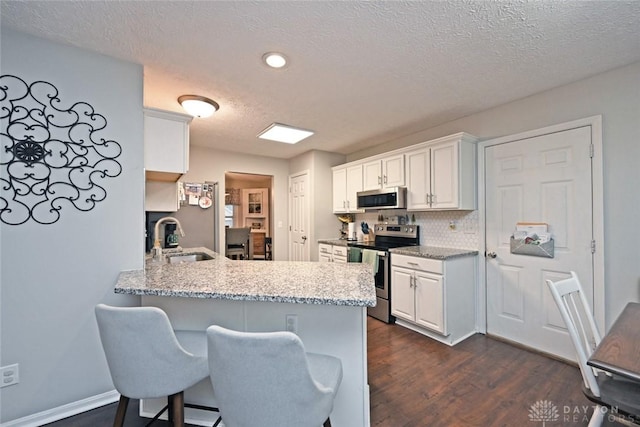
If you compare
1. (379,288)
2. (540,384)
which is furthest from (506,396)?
(379,288)

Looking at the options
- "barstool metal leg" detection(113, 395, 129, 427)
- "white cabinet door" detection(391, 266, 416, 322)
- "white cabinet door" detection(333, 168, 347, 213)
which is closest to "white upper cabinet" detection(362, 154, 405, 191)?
"white cabinet door" detection(333, 168, 347, 213)

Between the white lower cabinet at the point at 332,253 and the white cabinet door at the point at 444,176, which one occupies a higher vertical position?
the white cabinet door at the point at 444,176

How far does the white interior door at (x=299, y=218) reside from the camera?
4918 mm

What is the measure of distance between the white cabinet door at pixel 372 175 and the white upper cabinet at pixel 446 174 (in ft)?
1.94

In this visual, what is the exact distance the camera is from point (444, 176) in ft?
10.1

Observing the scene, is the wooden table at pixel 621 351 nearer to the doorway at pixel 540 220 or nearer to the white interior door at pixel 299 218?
the doorway at pixel 540 220

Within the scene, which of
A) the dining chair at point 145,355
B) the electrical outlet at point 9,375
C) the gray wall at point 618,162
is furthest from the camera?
the gray wall at point 618,162

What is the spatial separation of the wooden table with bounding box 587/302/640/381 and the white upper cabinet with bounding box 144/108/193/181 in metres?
2.68

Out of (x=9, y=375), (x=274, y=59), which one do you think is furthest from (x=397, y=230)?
(x=9, y=375)

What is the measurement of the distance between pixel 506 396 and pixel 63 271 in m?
3.14

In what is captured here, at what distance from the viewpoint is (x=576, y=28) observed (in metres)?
1.71

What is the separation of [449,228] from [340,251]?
5.02 feet

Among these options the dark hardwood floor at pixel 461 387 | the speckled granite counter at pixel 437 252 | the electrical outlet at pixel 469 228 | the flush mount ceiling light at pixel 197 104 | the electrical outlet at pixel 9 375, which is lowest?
the dark hardwood floor at pixel 461 387

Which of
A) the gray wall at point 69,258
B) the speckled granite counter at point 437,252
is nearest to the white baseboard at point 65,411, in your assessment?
the gray wall at point 69,258
